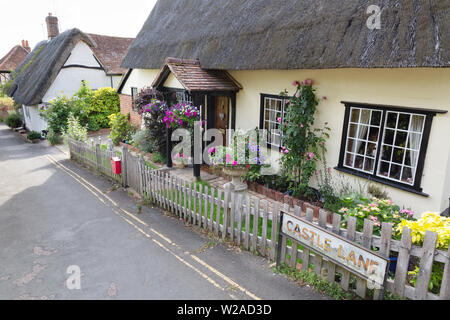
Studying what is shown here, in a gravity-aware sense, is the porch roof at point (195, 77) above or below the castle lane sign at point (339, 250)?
above

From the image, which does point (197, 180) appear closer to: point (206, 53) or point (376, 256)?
point (206, 53)

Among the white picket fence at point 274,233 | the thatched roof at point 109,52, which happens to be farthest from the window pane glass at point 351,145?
the thatched roof at point 109,52

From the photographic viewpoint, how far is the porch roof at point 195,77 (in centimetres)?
828

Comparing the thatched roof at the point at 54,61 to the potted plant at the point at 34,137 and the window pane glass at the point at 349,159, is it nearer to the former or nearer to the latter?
the potted plant at the point at 34,137

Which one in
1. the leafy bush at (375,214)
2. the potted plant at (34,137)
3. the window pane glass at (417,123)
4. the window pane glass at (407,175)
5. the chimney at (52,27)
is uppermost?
the chimney at (52,27)

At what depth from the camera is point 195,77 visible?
862 cm

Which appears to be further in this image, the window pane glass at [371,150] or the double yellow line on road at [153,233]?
the window pane glass at [371,150]

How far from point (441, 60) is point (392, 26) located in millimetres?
1215

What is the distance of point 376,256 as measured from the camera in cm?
356

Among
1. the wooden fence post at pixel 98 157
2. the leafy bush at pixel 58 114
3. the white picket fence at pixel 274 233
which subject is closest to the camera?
the white picket fence at pixel 274 233

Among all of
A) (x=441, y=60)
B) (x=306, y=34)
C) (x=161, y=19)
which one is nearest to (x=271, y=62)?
(x=306, y=34)

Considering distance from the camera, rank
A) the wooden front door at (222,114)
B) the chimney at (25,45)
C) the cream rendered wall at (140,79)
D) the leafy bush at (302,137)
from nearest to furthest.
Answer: the leafy bush at (302,137) → the wooden front door at (222,114) → the cream rendered wall at (140,79) → the chimney at (25,45)

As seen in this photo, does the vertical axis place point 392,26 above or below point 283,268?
above

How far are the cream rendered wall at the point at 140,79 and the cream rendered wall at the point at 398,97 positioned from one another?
290 inches
